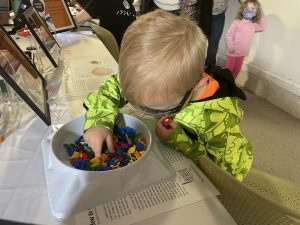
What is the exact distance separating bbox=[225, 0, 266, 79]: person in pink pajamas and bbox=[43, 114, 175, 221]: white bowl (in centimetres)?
196

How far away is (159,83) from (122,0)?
55.3 inches

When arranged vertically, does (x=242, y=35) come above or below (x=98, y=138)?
below

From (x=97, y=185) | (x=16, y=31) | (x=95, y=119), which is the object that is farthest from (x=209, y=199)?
(x=16, y=31)

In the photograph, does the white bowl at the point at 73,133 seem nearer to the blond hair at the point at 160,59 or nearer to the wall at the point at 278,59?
the blond hair at the point at 160,59

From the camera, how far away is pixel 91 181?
0.61 meters

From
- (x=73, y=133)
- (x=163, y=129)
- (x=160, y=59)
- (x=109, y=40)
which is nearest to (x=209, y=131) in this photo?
(x=163, y=129)

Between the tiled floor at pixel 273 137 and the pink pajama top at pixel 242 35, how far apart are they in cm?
42

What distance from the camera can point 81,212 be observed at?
0.59 m

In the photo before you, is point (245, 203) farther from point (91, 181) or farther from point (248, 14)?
point (248, 14)

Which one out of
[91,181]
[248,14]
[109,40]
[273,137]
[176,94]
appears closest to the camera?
[91,181]

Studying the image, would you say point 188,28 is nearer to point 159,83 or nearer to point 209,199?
point 159,83

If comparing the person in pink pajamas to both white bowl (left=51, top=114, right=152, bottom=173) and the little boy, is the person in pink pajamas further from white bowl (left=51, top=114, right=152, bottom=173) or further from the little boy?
white bowl (left=51, top=114, right=152, bottom=173)

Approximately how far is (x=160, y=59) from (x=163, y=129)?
22cm

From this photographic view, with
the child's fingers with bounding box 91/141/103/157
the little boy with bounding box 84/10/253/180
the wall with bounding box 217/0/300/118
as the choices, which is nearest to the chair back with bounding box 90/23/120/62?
the little boy with bounding box 84/10/253/180
